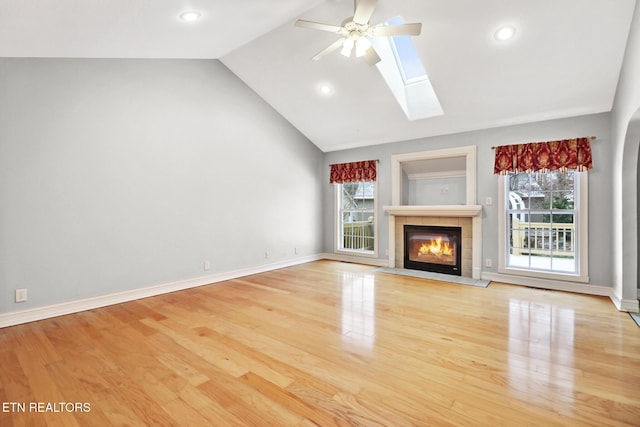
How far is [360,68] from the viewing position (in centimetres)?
414

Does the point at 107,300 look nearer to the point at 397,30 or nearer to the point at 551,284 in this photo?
Answer: the point at 397,30

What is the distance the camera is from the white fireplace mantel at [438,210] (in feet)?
15.6

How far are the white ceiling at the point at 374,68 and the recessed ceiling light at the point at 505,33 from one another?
0.05 m

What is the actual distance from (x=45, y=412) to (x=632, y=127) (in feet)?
16.6

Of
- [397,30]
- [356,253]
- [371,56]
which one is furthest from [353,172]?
[397,30]

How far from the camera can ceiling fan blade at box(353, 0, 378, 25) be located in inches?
96.7

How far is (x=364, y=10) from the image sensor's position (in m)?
2.57

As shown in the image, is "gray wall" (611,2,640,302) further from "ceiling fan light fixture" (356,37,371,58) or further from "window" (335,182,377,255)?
"window" (335,182,377,255)

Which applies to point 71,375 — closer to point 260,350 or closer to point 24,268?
point 260,350

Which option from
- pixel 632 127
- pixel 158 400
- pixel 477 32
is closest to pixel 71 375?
pixel 158 400

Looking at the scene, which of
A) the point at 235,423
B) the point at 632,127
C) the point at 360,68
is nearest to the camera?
the point at 235,423

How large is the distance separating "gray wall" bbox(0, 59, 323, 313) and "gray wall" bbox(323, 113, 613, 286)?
6.67ft

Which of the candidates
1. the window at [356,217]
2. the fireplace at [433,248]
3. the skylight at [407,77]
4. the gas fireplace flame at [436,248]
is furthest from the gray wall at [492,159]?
the skylight at [407,77]

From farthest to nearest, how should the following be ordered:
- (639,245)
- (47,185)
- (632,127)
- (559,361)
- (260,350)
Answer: (639,245) → (47,185) → (632,127) → (260,350) → (559,361)
